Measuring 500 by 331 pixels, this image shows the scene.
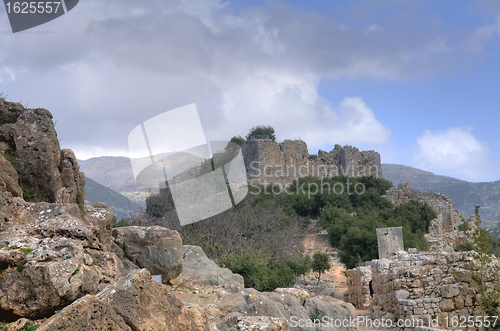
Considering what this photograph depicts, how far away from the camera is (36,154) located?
506cm

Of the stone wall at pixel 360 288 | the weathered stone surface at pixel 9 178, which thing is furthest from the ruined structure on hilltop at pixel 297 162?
the weathered stone surface at pixel 9 178

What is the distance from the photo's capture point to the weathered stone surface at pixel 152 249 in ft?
18.9

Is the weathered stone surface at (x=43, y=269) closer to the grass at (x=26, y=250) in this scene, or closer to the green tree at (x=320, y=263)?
the grass at (x=26, y=250)

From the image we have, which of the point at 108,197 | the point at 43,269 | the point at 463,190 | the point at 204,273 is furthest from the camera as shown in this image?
the point at 463,190

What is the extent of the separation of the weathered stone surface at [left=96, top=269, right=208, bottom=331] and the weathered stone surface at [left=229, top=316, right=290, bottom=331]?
64 centimetres

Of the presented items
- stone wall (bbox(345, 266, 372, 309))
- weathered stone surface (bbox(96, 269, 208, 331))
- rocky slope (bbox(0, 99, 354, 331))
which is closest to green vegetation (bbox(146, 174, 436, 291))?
stone wall (bbox(345, 266, 372, 309))

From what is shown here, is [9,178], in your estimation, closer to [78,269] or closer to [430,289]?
[78,269]

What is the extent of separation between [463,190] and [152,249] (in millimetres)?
73102

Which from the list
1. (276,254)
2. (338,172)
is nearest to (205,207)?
(276,254)

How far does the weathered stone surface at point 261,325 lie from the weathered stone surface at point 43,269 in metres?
1.31

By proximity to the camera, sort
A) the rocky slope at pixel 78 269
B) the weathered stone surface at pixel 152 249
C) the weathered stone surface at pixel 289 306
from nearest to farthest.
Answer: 1. the rocky slope at pixel 78 269
2. the weathered stone surface at pixel 289 306
3. the weathered stone surface at pixel 152 249

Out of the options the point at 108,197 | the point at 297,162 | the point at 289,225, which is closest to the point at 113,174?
the point at 108,197

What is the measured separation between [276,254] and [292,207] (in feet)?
34.3

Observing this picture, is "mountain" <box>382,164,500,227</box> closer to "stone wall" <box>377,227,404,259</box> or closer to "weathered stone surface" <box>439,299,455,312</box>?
"stone wall" <box>377,227,404,259</box>
